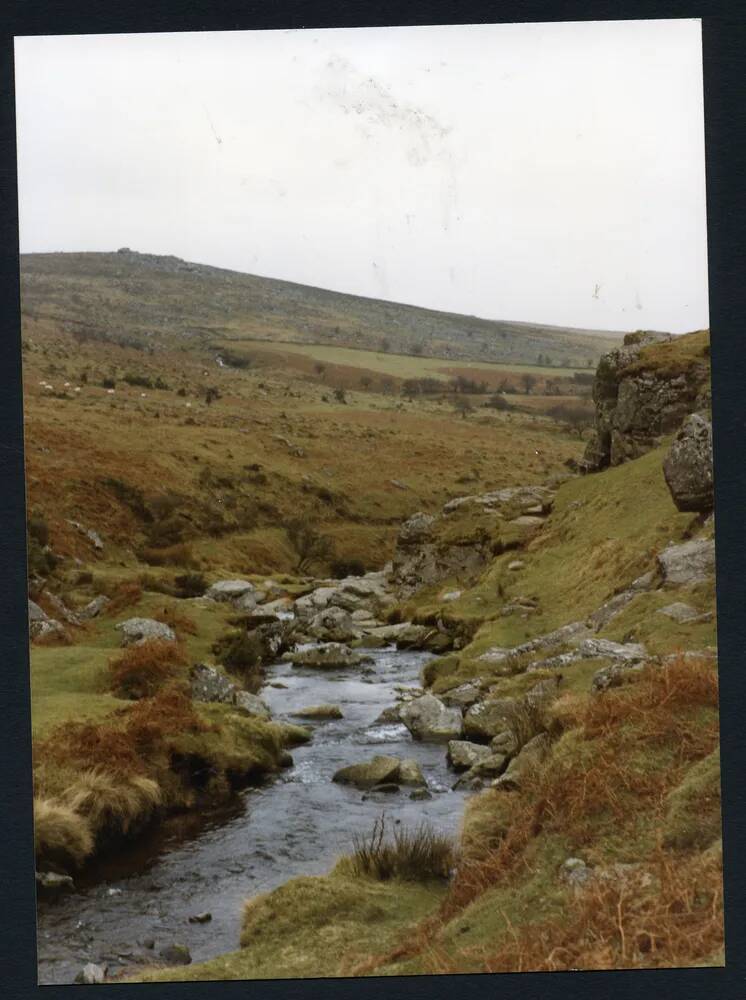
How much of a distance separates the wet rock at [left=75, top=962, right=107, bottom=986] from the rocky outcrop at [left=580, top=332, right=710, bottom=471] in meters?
9.16

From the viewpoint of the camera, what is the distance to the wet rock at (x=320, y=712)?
1295 cm

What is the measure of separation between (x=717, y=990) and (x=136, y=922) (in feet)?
17.9

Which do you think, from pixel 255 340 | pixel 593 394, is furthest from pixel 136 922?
pixel 593 394

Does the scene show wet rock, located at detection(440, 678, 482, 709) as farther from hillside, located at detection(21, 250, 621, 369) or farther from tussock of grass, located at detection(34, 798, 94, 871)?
tussock of grass, located at detection(34, 798, 94, 871)

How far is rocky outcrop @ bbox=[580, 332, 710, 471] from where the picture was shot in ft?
43.4

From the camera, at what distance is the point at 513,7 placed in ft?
31.9

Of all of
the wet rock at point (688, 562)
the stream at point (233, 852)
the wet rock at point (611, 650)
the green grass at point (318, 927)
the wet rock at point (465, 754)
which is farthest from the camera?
the wet rock at point (465, 754)

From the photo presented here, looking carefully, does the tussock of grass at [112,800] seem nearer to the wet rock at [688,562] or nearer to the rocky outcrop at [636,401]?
the wet rock at [688,562]

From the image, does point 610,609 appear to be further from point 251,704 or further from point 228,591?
point 228,591

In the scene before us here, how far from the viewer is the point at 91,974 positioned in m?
9.02

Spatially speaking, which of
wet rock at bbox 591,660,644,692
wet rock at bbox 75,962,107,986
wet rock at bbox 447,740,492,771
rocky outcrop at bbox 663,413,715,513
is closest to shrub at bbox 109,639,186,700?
wet rock at bbox 75,962,107,986

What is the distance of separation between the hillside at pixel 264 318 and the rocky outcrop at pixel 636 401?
65 cm

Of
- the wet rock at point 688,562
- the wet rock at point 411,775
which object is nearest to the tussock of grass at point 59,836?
the wet rock at point 411,775

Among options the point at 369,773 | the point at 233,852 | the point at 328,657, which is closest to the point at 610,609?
the point at 369,773
